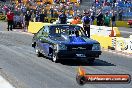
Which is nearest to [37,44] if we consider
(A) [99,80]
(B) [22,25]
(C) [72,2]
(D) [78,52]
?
(D) [78,52]

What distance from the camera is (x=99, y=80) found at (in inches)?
208

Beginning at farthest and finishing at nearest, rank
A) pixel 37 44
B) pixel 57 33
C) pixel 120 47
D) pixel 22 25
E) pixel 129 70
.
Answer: pixel 22 25
pixel 120 47
pixel 37 44
pixel 57 33
pixel 129 70

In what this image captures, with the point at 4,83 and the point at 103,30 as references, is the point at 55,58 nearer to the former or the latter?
the point at 4,83

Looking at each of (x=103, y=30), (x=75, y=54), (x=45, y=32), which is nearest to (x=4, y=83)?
(x=75, y=54)

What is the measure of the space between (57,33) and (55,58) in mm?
1112

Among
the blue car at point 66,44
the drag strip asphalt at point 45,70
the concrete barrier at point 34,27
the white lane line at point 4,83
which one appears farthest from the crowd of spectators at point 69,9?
the white lane line at point 4,83

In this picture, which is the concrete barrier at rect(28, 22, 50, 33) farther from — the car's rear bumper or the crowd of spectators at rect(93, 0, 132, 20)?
the car's rear bumper

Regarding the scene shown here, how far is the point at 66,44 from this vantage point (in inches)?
541

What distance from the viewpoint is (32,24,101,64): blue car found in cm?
1379

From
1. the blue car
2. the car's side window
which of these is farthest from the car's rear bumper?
the car's side window

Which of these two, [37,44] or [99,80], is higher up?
[99,80]

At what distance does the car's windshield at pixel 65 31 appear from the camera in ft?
48.5

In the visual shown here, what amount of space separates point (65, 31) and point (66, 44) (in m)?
1.31

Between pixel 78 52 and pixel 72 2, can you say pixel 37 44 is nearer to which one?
pixel 78 52
